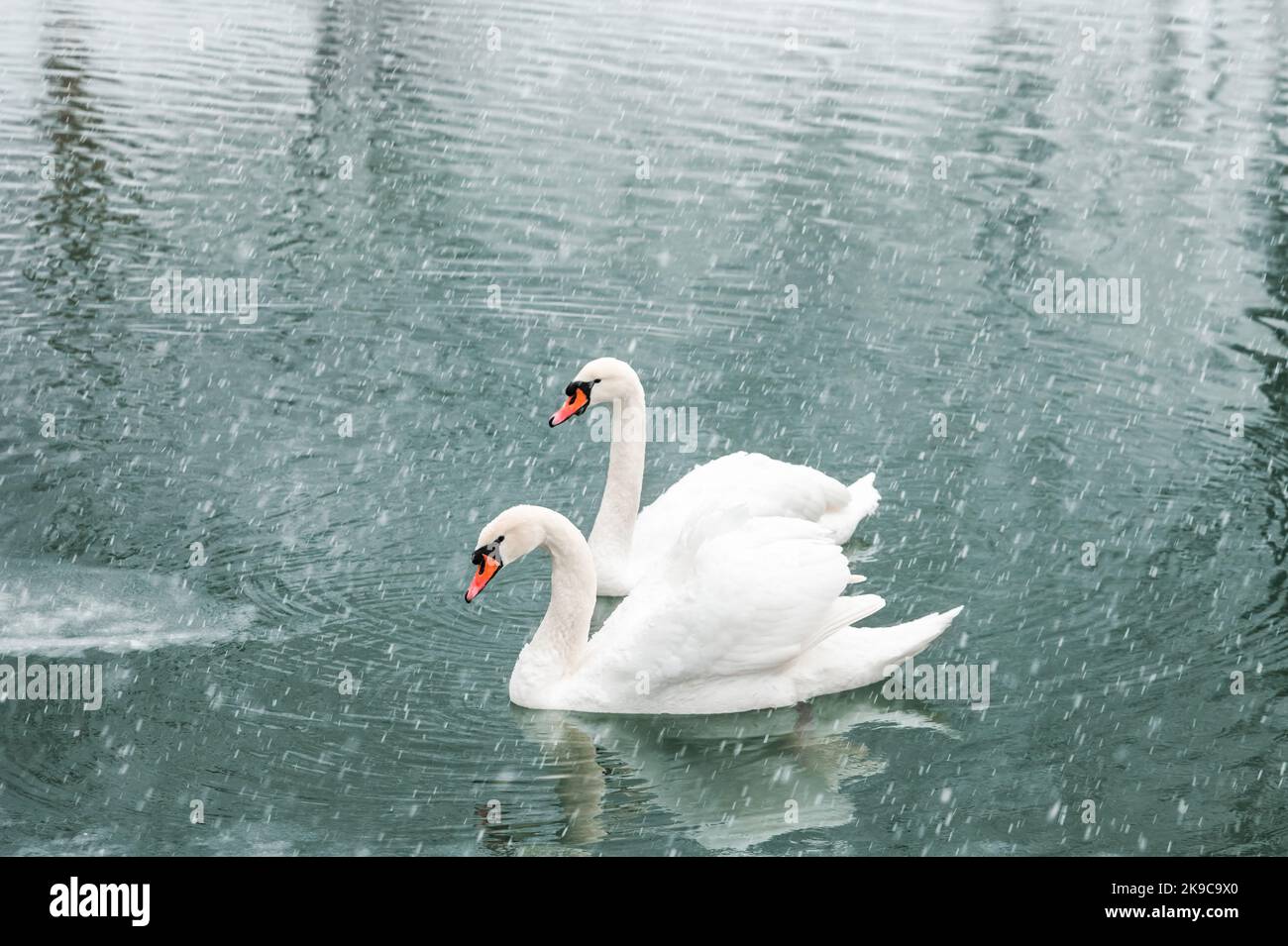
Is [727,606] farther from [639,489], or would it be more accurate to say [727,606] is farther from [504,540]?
[639,489]

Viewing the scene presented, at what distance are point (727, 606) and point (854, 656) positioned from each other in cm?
106

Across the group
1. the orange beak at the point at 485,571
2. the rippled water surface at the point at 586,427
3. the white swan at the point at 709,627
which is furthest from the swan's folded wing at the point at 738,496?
the orange beak at the point at 485,571

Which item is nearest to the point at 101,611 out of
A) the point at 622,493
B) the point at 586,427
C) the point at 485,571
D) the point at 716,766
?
the point at 485,571

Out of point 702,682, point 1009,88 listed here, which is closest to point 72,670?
point 702,682

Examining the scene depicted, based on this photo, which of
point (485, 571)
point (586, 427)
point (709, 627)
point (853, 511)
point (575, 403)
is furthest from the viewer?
point (586, 427)

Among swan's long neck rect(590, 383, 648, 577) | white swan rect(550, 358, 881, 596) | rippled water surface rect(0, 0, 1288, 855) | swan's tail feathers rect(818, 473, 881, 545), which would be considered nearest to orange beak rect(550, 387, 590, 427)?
white swan rect(550, 358, 881, 596)

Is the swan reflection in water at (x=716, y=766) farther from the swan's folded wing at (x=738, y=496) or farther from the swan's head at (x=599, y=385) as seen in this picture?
the swan's head at (x=599, y=385)

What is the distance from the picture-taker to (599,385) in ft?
41.2

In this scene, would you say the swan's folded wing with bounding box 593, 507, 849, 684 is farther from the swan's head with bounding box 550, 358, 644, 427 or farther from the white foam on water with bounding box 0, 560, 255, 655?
the white foam on water with bounding box 0, 560, 255, 655

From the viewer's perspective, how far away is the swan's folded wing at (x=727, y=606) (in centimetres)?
1033

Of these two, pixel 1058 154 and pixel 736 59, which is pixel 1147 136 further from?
pixel 736 59

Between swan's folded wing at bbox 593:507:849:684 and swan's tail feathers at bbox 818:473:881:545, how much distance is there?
179cm

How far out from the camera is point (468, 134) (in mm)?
25328

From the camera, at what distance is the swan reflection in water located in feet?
31.8
